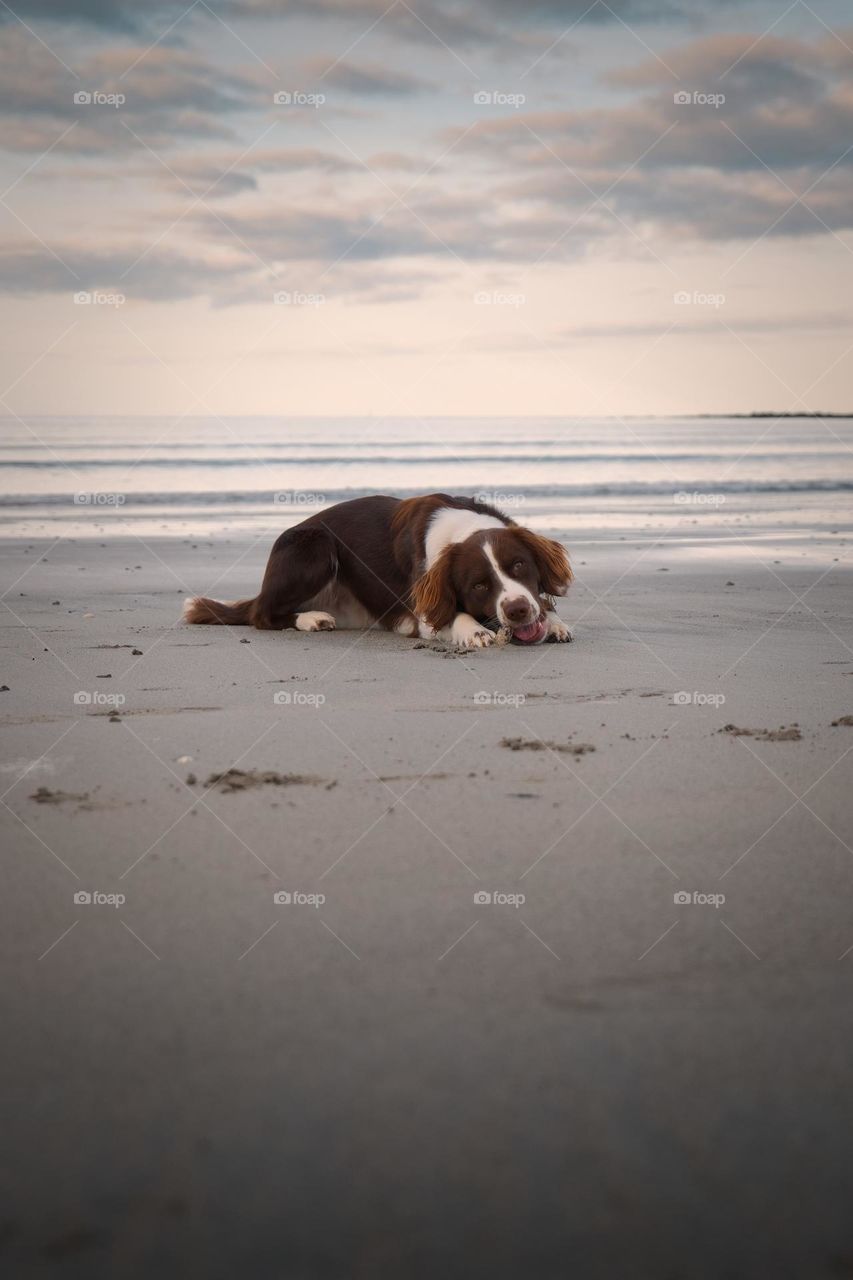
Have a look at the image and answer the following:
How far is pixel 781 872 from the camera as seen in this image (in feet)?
8.84

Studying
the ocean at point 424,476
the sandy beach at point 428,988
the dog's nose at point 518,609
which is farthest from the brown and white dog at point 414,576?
the ocean at point 424,476

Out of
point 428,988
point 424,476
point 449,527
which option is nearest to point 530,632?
point 449,527

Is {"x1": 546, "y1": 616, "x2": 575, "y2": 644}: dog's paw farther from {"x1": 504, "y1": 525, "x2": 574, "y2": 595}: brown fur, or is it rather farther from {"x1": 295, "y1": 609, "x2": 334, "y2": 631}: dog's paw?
{"x1": 295, "y1": 609, "x2": 334, "y2": 631}: dog's paw

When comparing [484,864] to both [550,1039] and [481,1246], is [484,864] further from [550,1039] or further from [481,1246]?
[481,1246]

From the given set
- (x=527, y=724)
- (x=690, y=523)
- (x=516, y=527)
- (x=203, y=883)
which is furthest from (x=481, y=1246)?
(x=690, y=523)

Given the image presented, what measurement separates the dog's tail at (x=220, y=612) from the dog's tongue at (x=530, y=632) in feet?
5.55

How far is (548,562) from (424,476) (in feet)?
64.9

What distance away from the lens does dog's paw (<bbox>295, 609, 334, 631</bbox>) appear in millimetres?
6871

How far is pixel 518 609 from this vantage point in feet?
19.9

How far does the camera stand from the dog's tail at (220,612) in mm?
6969

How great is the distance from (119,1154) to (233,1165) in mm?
155

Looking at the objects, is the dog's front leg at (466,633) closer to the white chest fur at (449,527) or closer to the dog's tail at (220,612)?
the white chest fur at (449,527)

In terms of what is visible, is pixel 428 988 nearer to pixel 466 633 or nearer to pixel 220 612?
pixel 466 633

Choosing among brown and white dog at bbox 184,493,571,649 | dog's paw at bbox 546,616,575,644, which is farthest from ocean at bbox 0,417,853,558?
dog's paw at bbox 546,616,575,644
